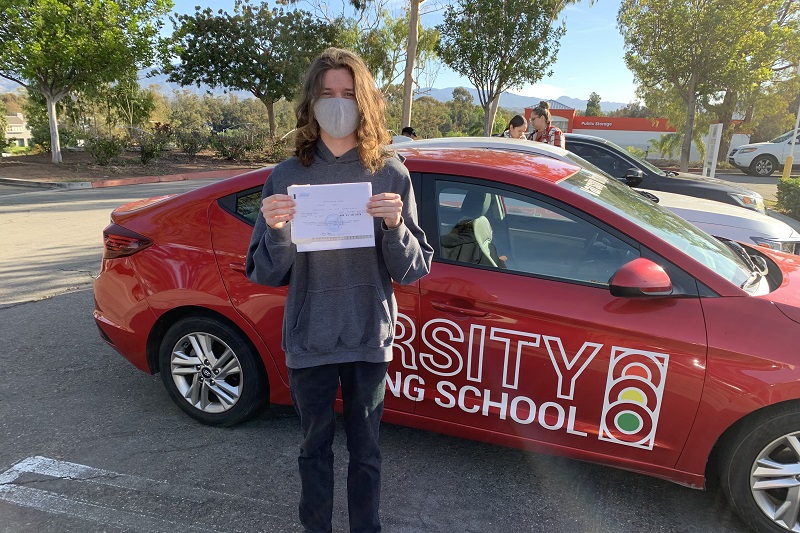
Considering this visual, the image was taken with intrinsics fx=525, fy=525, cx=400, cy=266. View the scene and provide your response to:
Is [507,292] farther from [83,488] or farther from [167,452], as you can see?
[83,488]

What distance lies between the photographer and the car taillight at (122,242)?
3.14m

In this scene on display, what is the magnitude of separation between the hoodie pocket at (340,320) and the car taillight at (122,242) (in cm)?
175

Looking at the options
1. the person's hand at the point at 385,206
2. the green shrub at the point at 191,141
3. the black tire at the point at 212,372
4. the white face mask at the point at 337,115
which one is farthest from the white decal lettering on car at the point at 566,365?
the green shrub at the point at 191,141

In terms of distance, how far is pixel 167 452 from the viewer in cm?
289

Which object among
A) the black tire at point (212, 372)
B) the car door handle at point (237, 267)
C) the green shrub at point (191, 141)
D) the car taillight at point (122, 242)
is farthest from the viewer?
the green shrub at point (191, 141)

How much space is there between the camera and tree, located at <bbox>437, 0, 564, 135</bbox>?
17.0m

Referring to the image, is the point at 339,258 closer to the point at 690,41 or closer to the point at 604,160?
the point at 604,160

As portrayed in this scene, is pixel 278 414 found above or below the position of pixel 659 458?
below

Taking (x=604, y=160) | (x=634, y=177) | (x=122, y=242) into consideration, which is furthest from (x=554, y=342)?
(x=604, y=160)

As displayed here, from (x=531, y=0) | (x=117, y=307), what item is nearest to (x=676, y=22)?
(x=531, y=0)

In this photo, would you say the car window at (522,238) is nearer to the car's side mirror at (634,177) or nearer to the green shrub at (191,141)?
the car's side mirror at (634,177)

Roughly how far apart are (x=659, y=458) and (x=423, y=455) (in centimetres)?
119

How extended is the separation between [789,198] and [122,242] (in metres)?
12.1

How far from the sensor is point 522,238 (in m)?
2.77
